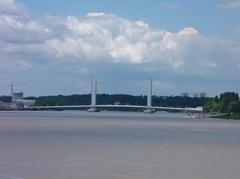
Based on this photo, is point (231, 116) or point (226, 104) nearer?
point (231, 116)

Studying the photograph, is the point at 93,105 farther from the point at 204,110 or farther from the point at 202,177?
the point at 202,177

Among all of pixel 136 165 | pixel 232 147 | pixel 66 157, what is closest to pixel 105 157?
pixel 66 157

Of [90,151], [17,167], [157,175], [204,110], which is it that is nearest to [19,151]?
[90,151]

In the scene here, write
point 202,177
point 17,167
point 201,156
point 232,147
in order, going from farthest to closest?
point 232,147, point 201,156, point 17,167, point 202,177

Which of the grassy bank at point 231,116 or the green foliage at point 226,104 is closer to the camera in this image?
the grassy bank at point 231,116

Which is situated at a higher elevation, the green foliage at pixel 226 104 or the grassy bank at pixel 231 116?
the green foliage at pixel 226 104

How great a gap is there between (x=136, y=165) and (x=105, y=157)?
217 inches

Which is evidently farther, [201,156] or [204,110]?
[204,110]

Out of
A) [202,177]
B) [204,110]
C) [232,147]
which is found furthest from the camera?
[204,110]

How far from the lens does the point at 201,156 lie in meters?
43.4

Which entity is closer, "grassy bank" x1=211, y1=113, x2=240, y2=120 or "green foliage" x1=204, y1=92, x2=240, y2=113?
"grassy bank" x1=211, y1=113, x2=240, y2=120

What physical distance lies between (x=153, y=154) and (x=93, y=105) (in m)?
149

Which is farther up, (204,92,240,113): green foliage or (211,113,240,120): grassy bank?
(204,92,240,113): green foliage

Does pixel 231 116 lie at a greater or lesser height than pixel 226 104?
lesser
